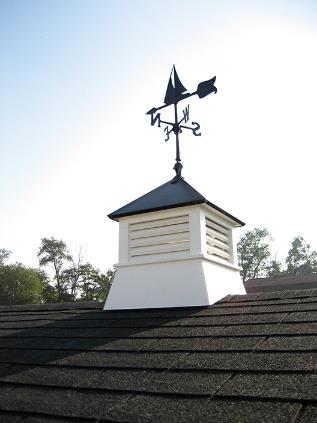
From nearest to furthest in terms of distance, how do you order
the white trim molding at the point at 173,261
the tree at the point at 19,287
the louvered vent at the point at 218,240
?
the white trim molding at the point at 173,261
the louvered vent at the point at 218,240
the tree at the point at 19,287

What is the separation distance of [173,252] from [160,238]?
29 cm

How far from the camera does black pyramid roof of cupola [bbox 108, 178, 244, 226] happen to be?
5211 mm

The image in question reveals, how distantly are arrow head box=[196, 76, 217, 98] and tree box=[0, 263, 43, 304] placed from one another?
1973 inches

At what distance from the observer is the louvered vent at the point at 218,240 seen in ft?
17.9

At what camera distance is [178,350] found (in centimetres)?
330

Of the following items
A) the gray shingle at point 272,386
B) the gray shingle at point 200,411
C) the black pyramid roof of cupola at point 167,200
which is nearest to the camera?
the gray shingle at point 200,411

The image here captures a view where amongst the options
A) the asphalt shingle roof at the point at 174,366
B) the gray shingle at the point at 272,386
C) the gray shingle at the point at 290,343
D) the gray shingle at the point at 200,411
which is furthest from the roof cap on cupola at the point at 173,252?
the gray shingle at the point at 200,411

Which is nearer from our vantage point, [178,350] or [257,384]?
[257,384]

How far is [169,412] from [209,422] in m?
0.28

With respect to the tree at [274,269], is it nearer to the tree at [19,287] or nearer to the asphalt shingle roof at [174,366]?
the tree at [19,287]

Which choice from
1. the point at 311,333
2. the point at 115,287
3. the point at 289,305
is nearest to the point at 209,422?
the point at 311,333

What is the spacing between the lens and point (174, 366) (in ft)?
9.68

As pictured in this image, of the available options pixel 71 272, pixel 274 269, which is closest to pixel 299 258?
pixel 274 269

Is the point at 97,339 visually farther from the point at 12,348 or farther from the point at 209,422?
the point at 209,422
